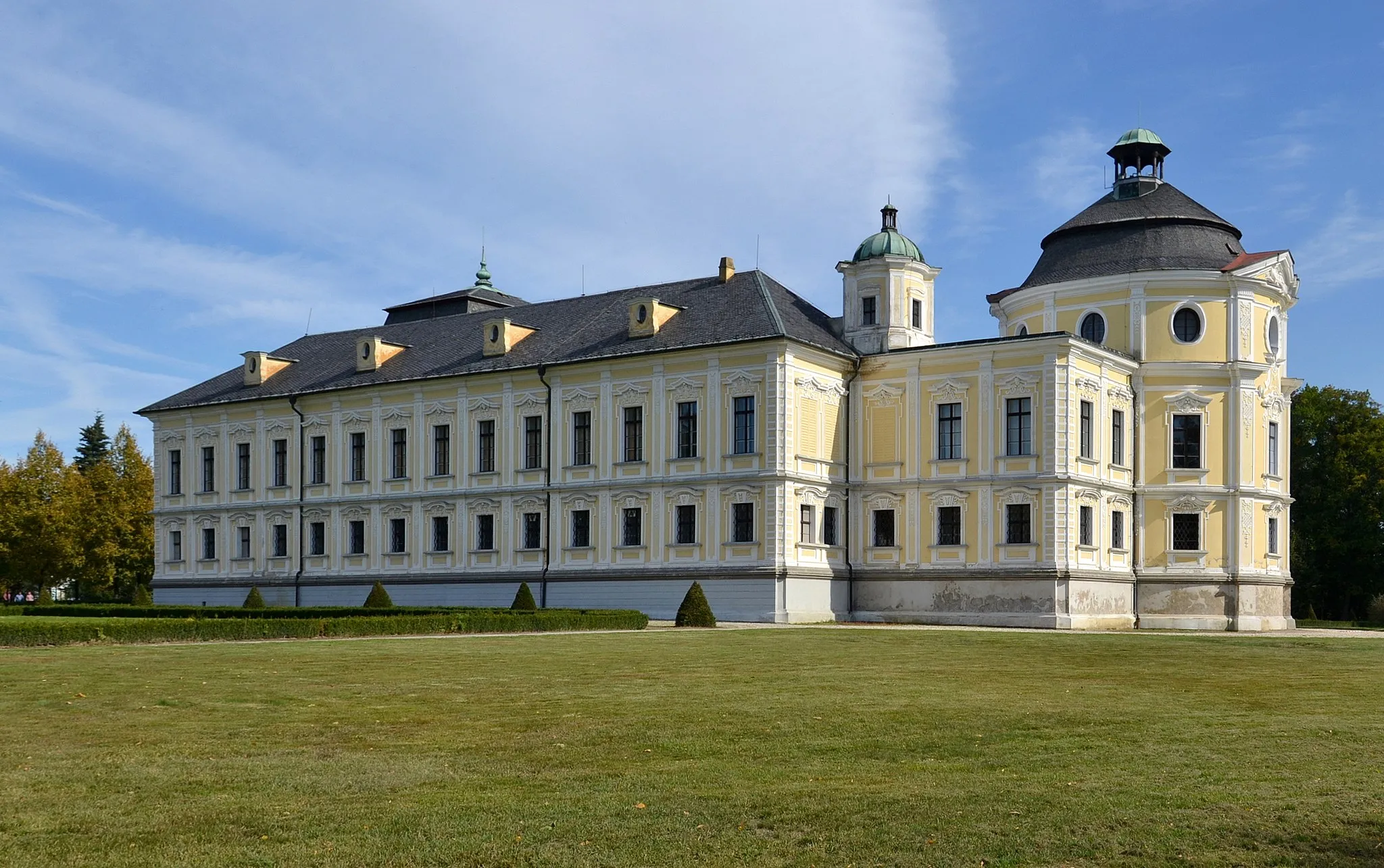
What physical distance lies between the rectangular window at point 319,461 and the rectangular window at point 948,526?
2558 centimetres

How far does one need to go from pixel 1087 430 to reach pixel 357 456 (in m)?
28.5

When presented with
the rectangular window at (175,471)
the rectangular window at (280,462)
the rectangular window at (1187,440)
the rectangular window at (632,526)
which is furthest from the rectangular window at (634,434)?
the rectangular window at (175,471)

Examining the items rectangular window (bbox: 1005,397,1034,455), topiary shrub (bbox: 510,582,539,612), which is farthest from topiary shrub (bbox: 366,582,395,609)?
rectangular window (bbox: 1005,397,1034,455)

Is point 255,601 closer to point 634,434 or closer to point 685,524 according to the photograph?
point 634,434

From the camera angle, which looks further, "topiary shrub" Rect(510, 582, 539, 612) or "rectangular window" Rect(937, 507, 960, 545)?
"rectangular window" Rect(937, 507, 960, 545)

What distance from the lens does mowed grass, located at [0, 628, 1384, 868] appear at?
34.6ft

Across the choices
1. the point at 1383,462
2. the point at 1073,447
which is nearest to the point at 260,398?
the point at 1073,447

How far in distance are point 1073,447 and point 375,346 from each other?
28212mm

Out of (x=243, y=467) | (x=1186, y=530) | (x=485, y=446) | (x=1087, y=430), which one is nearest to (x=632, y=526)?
(x=485, y=446)

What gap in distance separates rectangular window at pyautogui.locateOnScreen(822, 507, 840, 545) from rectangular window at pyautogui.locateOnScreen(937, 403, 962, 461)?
163 inches

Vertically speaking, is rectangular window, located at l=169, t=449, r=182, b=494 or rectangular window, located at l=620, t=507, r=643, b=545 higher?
rectangular window, located at l=169, t=449, r=182, b=494

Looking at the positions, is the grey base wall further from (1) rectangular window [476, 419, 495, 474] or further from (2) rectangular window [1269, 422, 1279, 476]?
(2) rectangular window [1269, 422, 1279, 476]

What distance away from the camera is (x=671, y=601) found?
5100cm

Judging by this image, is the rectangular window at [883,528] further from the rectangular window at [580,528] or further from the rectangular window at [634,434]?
the rectangular window at [580,528]
